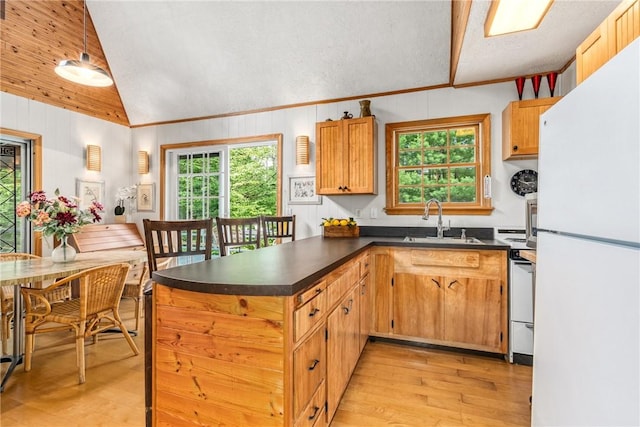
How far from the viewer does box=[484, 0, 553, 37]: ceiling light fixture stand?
74.4 inches

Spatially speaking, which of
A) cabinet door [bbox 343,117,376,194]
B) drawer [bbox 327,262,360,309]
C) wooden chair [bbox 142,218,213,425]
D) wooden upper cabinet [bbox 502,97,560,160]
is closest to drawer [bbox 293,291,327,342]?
drawer [bbox 327,262,360,309]

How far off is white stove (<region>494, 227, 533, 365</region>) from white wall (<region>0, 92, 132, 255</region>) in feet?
16.7

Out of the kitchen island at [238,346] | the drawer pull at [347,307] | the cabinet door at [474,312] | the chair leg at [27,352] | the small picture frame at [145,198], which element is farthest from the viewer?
the small picture frame at [145,198]

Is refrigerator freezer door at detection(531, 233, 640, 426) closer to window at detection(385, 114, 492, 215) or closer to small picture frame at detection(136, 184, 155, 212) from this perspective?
window at detection(385, 114, 492, 215)

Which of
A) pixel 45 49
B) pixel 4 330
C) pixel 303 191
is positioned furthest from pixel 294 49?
pixel 4 330

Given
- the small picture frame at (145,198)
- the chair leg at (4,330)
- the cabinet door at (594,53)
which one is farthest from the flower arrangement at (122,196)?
the cabinet door at (594,53)

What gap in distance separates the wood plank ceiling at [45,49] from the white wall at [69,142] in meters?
0.14

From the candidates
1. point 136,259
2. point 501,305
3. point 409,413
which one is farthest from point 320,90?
point 409,413

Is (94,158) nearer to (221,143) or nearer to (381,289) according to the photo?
(221,143)

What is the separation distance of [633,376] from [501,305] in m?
1.89

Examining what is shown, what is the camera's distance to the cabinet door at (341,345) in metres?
1.58

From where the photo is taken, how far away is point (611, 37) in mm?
1249

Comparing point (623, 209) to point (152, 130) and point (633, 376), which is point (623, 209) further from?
point (152, 130)

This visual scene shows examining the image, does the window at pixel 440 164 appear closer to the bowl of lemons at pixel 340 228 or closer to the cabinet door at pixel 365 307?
the bowl of lemons at pixel 340 228
